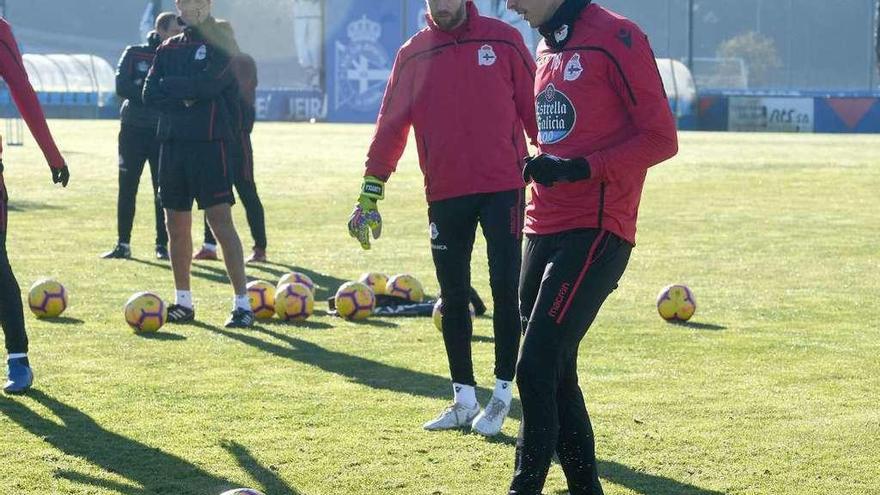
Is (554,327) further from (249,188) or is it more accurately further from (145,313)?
(249,188)

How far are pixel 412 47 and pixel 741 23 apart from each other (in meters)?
97.3

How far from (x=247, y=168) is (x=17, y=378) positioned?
6515mm

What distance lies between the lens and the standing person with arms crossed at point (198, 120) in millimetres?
10328

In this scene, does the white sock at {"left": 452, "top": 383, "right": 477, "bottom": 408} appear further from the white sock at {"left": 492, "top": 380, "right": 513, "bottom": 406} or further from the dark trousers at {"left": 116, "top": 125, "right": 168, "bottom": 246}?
the dark trousers at {"left": 116, "top": 125, "right": 168, "bottom": 246}

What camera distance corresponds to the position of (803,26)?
96562mm

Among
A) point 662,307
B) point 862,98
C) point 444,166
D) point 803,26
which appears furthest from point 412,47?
point 803,26

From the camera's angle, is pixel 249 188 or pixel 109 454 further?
pixel 249 188

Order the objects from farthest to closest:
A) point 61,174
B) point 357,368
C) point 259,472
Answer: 1. point 357,368
2. point 61,174
3. point 259,472

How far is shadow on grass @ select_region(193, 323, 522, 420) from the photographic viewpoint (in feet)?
27.9

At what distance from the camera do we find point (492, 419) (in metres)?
7.39

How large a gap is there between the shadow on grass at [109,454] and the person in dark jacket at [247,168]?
6.24 meters

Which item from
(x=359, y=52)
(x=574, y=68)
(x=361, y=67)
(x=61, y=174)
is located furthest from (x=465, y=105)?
(x=359, y=52)

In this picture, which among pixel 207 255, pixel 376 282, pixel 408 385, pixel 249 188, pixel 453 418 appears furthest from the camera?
pixel 207 255

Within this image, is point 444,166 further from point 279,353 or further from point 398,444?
point 279,353
